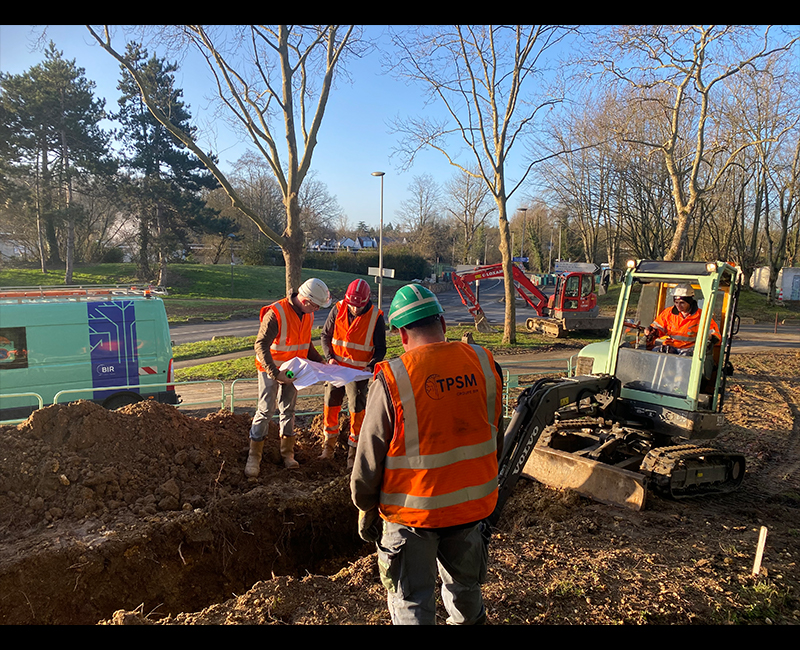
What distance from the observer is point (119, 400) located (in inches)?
356

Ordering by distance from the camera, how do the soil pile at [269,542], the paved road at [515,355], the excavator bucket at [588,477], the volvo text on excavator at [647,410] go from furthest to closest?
the paved road at [515,355] → the volvo text on excavator at [647,410] → the excavator bucket at [588,477] → the soil pile at [269,542]

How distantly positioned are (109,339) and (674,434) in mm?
8997

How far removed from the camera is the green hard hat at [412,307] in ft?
8.98

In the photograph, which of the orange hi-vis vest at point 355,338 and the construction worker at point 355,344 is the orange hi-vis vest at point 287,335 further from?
the orange hi-vis vest at point 355,338

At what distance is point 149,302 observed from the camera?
9.53 metres

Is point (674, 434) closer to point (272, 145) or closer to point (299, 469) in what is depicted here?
point (299, 469)

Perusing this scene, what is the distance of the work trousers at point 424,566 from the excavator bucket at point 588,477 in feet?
10.6

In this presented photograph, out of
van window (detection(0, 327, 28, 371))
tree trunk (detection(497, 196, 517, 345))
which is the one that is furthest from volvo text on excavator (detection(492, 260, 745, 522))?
tree trunk (detection(497, 196, 517, 345))

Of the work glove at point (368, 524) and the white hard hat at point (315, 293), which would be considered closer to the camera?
the work glove at point (368, 524)

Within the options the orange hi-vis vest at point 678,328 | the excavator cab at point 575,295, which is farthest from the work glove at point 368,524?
A: the excavator cab at point 575,295

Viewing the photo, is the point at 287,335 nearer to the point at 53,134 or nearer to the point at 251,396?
the point at 251,396

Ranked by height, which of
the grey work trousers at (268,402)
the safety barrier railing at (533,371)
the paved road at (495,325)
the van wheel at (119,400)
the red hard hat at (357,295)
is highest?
the red hard hat at (357,295)

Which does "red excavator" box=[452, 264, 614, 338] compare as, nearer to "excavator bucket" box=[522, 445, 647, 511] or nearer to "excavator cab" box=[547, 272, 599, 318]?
"excavator cab" box=[547, 272, 599, 318]

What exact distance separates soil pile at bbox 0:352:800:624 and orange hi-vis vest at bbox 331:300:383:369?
1398 mm
